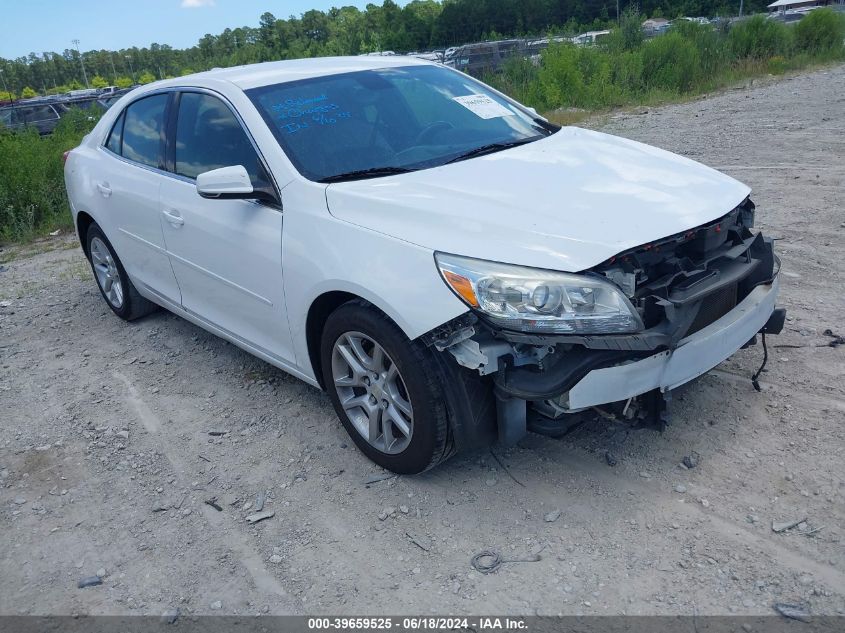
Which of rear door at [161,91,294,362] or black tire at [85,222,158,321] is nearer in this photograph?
rear door at [161,91,294,362]

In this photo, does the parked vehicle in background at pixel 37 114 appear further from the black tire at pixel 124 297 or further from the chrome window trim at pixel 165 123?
the chrome window trim at pixel 165 123

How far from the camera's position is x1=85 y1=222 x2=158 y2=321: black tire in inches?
209

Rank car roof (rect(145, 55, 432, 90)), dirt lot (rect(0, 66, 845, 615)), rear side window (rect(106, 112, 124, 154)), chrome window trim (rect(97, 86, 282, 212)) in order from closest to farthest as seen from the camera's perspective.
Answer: dirt lot (rect(0, 66, 845, 615)), chrome window trim (rect(97, 86, 282, 212)), car roof (rect(145, 55, 432, 90)), rear side window (rect(106, 112, 124, 154))

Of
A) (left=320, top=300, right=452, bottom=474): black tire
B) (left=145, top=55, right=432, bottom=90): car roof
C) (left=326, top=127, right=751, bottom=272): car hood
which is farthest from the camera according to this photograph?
(left=145, top=55, right=432, bottom=90): car roof

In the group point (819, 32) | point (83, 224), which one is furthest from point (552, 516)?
point (819, 32)

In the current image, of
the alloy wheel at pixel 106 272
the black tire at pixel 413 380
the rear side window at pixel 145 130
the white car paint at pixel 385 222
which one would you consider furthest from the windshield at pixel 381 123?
the alloy wheel at pixel 106 272

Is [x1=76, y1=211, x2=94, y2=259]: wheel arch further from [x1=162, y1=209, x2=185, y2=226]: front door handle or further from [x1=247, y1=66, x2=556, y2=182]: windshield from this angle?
[x1=247, y1=66, x2=556, y2=182]: windshield

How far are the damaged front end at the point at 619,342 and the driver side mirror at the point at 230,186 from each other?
1189 millimetres

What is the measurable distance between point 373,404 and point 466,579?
900 millimetres

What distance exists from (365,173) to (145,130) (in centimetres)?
203

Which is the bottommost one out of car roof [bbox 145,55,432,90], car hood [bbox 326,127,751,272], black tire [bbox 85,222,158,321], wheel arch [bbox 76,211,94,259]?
black tire [bbox 85,222,158,321]

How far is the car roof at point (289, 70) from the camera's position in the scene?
4.01 metres

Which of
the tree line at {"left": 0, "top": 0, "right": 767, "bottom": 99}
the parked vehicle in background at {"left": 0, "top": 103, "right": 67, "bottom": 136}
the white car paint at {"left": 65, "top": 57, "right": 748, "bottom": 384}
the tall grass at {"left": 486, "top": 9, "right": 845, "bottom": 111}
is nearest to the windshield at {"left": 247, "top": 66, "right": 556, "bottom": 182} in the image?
the white car paint at {"left": 65, "top": 57, "right": 748, "bottom": 384}

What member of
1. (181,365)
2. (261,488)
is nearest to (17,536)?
(261,488)
